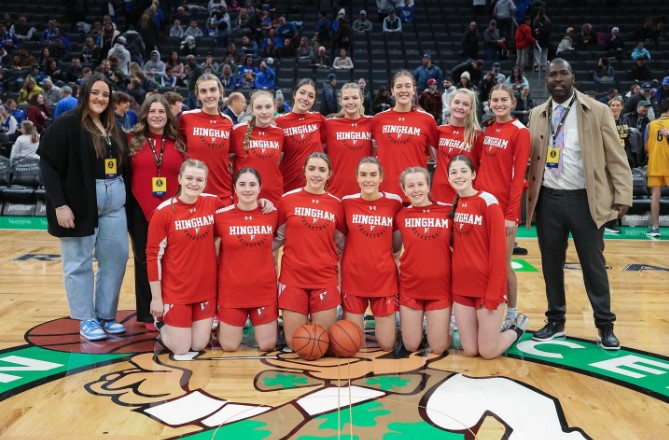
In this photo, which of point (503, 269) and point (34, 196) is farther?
point (34, 196)

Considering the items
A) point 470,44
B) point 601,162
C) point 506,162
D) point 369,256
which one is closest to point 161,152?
point 369,256

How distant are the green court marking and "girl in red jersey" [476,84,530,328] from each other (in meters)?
2.32

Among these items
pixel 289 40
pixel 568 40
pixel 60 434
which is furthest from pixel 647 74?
pixel 60 434

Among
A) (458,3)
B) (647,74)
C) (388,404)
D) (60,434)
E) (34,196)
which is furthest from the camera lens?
(458,3)

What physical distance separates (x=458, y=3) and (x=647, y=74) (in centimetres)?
567

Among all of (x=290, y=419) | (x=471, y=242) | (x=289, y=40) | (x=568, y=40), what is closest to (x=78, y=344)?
(x=290, y=419)

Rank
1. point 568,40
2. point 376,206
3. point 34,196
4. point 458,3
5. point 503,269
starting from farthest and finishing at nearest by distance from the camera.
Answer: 1. point 458,3
2. point 568,40
3. point 34,196
4. point 376,206
5. point 503,269

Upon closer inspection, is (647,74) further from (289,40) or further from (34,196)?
(34,196)

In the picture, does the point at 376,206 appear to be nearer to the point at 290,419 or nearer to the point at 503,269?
the point at 503,269

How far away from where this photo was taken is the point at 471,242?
413cm

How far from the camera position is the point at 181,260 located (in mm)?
4176

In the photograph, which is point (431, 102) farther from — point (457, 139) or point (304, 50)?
point (457, 139)

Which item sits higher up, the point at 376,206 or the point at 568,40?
the point at 568,40

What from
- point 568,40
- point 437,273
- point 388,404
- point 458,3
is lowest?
point 388,404
